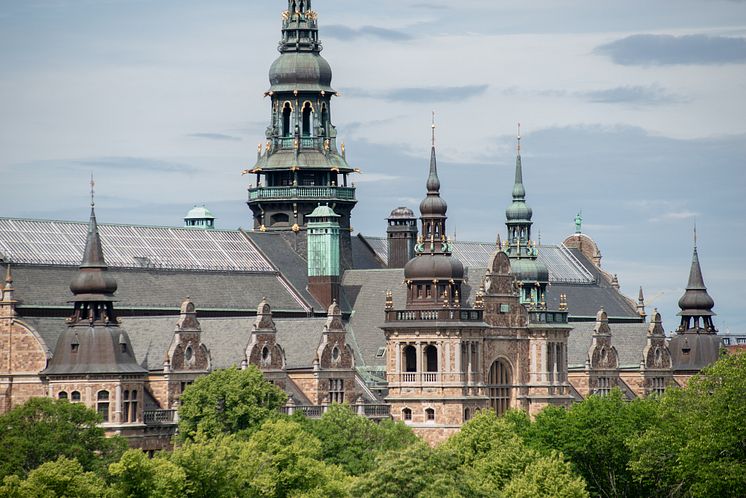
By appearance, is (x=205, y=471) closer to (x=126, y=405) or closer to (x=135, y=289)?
(x=126, y=405)

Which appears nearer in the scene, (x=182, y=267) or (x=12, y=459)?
(x=12, y=459)

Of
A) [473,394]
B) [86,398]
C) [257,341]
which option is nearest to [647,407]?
[473,394]

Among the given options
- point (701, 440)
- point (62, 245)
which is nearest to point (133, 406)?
point (62, 245)

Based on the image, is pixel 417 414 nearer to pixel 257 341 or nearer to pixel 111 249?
pixel 257 341

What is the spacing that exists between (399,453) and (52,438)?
22.0m

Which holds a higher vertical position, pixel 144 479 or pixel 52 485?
pixel 144 479

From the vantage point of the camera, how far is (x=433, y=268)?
19575 cm

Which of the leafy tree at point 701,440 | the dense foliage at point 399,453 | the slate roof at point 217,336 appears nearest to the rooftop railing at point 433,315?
the slate roof at point 217,336

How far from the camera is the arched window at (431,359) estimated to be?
19612 cm

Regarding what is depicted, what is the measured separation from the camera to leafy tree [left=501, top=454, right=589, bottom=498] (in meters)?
154

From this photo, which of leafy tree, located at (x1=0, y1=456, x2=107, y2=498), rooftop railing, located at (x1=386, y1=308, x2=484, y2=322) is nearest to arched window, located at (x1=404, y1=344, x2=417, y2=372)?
rooftop railing, located at (x1=386, y1=308, x2=484, y2=322)

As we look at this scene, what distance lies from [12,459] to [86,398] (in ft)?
60.1

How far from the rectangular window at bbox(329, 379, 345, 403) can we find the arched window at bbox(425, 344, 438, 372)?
6638 millimetres

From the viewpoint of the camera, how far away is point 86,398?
6752 inches
